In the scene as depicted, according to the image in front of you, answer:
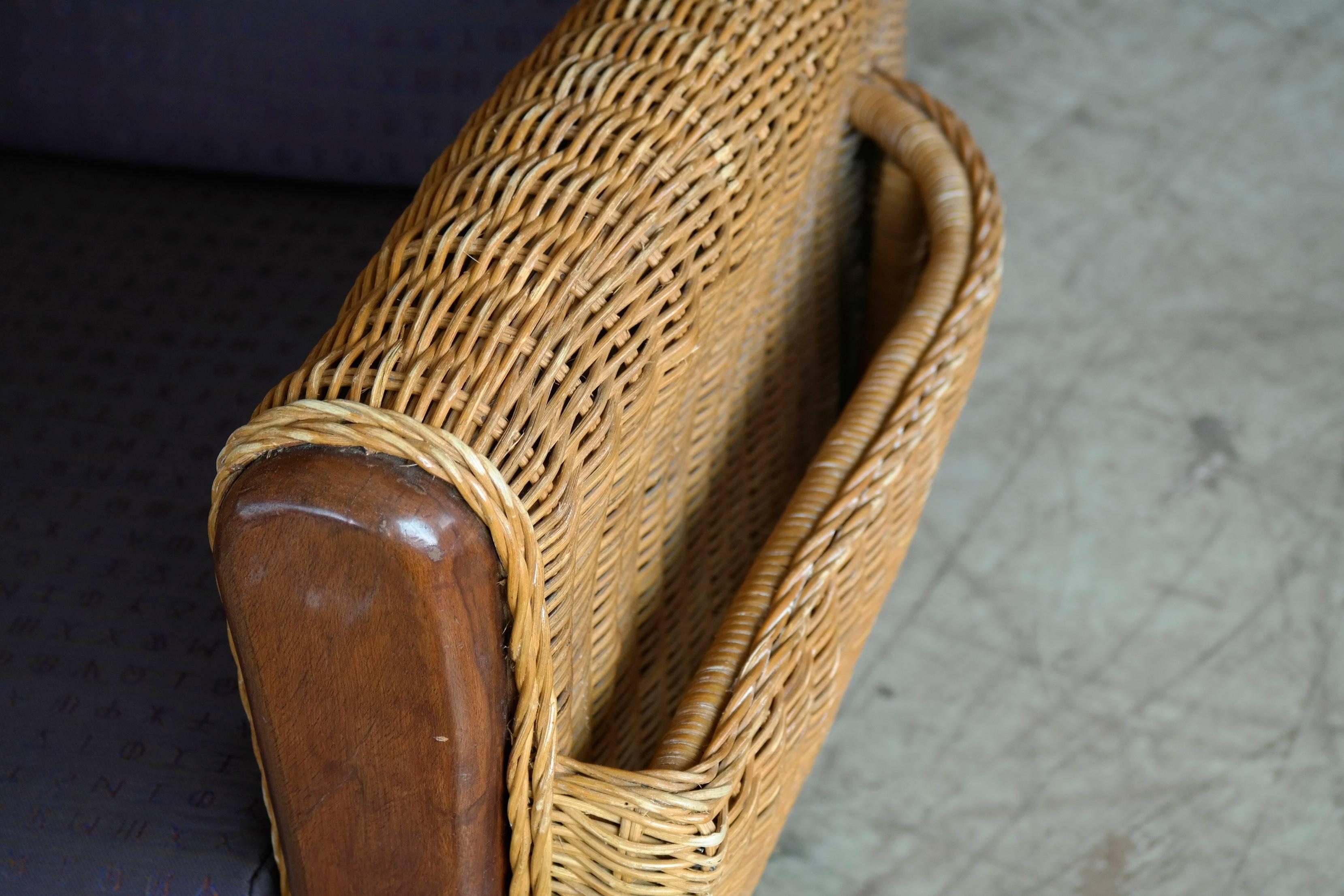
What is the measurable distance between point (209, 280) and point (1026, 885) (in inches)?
36.4

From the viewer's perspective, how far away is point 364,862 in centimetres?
54

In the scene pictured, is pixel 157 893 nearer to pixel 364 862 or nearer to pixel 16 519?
pixel 364 862

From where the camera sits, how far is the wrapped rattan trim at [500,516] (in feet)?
1.46

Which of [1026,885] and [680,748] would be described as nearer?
[680,748]

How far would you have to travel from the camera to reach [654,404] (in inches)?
23.9

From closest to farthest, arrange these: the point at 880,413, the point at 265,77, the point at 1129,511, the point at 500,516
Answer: the point at 500,516 → the point at 880,413 → the point at 265,77 → the point at 1129,511

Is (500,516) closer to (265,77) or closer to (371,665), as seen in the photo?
(371,665)

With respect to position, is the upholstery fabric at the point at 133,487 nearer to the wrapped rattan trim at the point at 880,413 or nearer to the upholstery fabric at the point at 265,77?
the upholstery fabric at the point at 265,77

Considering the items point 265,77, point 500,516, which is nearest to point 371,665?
point 500,516

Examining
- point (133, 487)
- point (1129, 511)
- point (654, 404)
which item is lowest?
point (1129, 511)

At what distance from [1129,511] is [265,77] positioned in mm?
1102

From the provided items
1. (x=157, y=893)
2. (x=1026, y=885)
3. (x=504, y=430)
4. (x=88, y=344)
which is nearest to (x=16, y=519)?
(x=88, y=344)

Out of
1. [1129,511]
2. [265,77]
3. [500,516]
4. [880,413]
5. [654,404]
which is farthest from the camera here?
[1129,511]

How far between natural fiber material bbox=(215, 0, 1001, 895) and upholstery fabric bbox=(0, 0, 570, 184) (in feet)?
1.23
